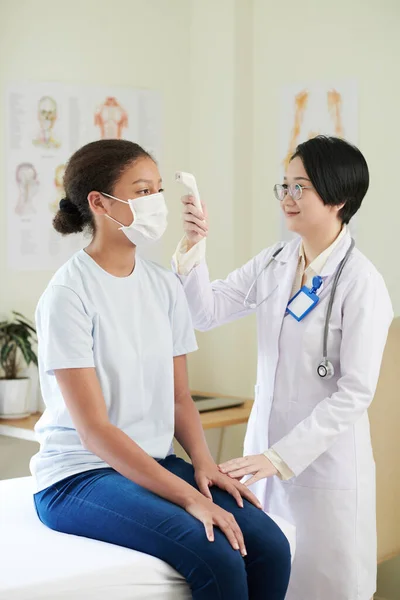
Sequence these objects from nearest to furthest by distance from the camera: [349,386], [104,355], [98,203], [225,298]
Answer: [104,355], [98,203], [349,386], [225,298]

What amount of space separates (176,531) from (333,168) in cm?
102

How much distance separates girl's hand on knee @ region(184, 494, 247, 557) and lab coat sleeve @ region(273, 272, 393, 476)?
0.35 m

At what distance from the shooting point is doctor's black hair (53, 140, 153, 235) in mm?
1880

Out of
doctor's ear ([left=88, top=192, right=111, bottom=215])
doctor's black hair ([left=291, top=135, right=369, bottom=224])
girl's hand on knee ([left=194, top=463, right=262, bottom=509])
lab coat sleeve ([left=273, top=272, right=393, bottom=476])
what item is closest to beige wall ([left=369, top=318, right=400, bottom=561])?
lab coat sleeve ([left=273, top=272, right=393, bottom=476])

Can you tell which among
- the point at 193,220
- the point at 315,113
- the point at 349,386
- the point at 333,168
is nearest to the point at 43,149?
the point at 315,113

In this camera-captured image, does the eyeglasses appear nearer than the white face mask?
No

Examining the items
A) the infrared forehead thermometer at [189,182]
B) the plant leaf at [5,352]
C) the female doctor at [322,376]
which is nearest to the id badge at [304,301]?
the female doctor at [322,376]

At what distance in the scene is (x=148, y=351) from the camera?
6.08ft

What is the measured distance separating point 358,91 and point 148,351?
167 centimetres

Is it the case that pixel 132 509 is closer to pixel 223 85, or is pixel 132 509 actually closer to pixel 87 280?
pixel 87 280

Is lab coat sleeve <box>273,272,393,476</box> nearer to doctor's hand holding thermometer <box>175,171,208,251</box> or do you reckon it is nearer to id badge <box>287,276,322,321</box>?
id badge <box>287,276,322,321</box>

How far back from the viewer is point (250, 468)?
1.93m

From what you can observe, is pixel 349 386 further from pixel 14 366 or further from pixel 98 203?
pixel 14 366

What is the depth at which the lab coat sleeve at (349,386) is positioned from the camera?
1.98m
